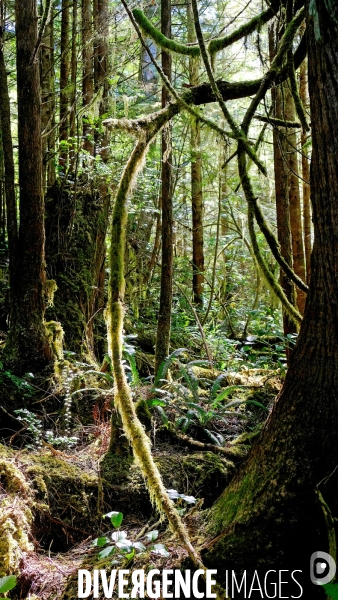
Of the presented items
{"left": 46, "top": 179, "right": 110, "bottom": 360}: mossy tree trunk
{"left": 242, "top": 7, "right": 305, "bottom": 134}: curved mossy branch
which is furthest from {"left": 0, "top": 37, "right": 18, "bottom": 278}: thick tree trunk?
{"left": 242, "top": 7, "right": 305, "bottom": 134}: curved mossy branch

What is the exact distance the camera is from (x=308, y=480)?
270 centimetres

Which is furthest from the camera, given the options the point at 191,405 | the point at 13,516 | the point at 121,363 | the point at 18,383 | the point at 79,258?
the point at 79,258

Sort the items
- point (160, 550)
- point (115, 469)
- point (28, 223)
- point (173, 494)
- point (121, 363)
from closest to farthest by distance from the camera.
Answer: point (160, 550)
point (121, 363)
point (173, 494)
point (115, 469)
point (28, 223)

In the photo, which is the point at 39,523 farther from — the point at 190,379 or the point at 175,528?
the point at 190,379

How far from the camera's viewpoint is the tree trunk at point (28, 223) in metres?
5.91

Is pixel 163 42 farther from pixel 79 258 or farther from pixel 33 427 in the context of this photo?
pixel 79 258

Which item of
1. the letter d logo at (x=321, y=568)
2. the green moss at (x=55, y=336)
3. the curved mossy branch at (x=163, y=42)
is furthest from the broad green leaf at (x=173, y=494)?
the curved mossy branch at (x=163, y=42)

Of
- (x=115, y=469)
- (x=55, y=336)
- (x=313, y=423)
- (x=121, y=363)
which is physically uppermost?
(x=121, y=363)

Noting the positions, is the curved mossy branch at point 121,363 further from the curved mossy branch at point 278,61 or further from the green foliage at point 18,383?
the green foliage at point 18,383

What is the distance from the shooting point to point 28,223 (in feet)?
19.7

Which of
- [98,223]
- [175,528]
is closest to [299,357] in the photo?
[175,528]

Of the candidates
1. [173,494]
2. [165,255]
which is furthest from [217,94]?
[165,255]

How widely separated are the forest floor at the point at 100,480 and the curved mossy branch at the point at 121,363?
0.95ft

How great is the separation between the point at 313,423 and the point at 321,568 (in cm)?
76
